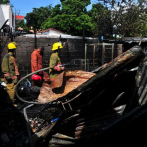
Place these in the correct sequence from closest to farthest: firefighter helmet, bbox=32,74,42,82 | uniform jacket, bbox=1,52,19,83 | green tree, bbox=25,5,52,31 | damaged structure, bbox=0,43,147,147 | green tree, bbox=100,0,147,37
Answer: damaged structure, bbox=0,43,147,147 → uniform jacket, bbox=1,52,19,83 → firefighter helmet, bbox=32,74,42,82 → green tree, bbox=100,0,147,37 → green tree, bbox=25,5,52,31

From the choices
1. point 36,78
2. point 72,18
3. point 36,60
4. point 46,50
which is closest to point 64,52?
point 46,50

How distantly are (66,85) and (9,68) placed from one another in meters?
3.69

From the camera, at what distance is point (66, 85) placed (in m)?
3.17

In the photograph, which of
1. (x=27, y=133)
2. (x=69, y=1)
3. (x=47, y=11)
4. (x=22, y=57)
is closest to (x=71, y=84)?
(x=27, y=133)

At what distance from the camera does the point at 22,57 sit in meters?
8.79

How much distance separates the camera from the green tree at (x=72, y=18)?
34.8 metres

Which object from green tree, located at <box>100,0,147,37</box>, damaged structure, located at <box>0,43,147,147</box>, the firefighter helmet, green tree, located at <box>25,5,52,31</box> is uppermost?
green tree, located at <box>25,5,52,31</box>

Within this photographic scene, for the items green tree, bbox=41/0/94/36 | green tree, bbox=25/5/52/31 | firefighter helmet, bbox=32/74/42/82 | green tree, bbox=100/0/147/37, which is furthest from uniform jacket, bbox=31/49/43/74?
green tree, bbox=25/5/52/31

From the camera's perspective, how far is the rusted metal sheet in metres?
3.10

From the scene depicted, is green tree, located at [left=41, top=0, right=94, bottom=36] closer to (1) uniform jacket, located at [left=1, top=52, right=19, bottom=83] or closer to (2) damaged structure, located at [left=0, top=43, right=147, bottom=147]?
(1) uniform jacket, located at [left=1, top=52, right=19, bottom=83]

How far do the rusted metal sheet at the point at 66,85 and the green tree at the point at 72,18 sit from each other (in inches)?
1259

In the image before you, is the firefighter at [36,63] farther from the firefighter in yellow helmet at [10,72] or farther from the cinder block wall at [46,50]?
the cinder block wall at [46,50]

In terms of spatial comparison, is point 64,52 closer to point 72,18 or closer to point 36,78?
point 36,78

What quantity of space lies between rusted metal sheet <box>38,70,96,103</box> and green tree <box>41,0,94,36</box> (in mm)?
31976
